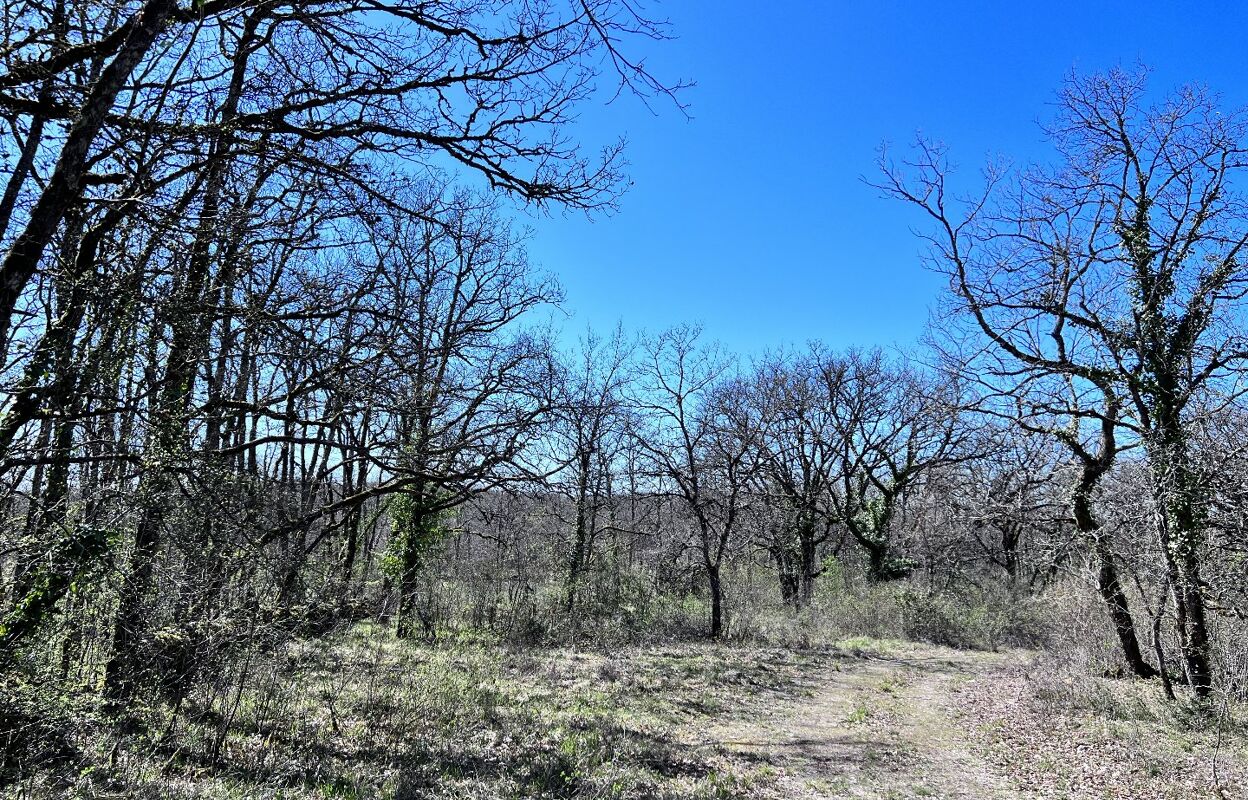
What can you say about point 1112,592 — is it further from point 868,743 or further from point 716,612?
point 716,612

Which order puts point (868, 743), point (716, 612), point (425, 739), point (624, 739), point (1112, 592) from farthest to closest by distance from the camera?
1. point (716, 612)
2. point (1112, 592)
3. point (868, 743)
4. point (624, 739)
5. point (425, 739)

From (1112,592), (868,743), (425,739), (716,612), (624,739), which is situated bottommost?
(868,743)

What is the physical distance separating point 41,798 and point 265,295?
12.7 ft

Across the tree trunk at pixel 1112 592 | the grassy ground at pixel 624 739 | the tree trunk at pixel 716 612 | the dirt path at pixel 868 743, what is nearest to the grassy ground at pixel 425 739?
the grassy ground at pixel 624 739

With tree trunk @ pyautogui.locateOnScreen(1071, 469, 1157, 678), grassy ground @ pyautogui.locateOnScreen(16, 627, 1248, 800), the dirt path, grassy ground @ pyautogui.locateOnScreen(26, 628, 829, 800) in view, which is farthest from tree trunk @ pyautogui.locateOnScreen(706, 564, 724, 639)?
tree trunk @ pyautogui.locateOnScreen(1071, 469, 1157, 678)

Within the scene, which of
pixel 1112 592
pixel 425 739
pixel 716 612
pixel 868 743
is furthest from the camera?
pixel 716 612

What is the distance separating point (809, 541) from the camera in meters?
28.2

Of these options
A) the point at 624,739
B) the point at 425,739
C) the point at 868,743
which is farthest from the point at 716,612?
the point at 425,739

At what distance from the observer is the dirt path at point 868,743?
23.6ft

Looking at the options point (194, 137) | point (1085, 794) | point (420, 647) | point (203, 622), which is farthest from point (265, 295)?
point (420, 647)

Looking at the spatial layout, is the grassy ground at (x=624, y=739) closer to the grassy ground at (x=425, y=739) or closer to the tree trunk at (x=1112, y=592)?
the grassy ground at (x=425, y=739)

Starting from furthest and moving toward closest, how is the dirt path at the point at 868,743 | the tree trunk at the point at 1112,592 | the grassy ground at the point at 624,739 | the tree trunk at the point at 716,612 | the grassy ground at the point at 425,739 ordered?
1. the tree trunk at the point at 716,612
2. the tree trunk at the point at 1112,592
3. the dirt path at the point at 868,743
4. the grassy ground at the point at 624,739
5. the grassy ground at the point at 425,739

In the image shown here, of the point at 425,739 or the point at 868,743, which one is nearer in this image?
the point at 425,739

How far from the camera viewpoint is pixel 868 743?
8.90m
